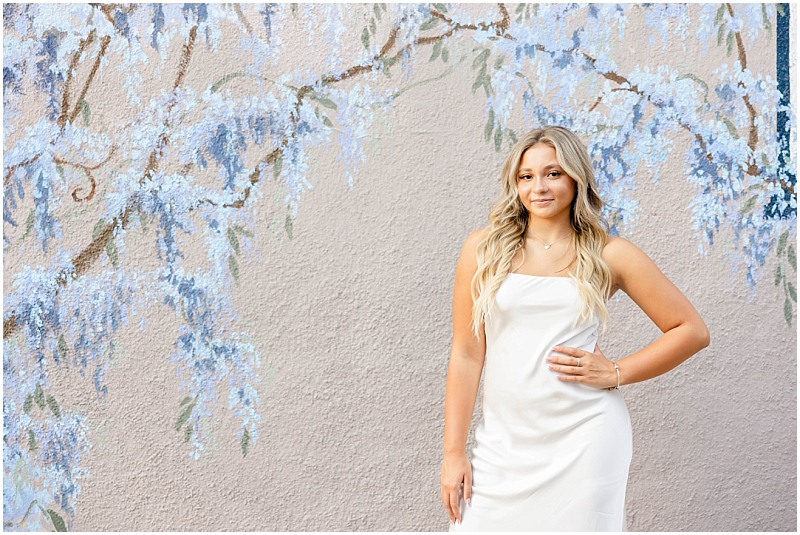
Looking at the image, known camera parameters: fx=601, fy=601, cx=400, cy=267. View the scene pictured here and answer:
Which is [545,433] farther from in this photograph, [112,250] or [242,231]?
[112,250]

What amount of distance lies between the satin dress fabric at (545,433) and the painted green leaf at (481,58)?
85cm

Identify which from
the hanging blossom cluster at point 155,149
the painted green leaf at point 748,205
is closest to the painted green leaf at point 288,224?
the hanging blossom cluster at point 155,149

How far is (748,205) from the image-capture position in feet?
6.35

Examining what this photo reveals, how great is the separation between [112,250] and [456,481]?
51.3 inches

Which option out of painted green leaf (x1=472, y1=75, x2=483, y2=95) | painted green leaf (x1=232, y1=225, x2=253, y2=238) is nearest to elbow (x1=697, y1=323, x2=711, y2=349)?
painted green leaf (x1=472, y1=75, x2=483, y2=95)

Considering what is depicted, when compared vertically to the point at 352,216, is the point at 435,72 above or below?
above

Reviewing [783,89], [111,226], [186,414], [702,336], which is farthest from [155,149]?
[783,89]

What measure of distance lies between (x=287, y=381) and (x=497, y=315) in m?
0.85

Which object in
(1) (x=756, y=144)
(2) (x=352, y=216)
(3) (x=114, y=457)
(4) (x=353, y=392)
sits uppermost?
(1) (x=756, y=144)

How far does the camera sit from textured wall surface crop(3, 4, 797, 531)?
192cm

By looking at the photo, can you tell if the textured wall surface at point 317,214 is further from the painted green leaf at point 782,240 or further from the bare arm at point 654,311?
the bare arm at point 654,311

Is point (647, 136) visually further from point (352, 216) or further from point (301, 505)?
point (301, 505)

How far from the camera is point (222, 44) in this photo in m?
1.92

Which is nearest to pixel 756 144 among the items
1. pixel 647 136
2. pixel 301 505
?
pixel 647 136
